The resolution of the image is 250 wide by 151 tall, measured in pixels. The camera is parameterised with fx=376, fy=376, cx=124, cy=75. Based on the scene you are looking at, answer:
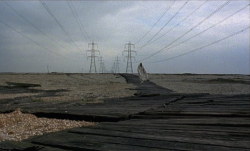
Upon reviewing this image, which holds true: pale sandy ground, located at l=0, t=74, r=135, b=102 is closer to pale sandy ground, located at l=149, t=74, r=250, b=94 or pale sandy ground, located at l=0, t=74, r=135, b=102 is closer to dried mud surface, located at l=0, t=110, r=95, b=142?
pale sandy ground, located at l=149, t=74, r=250, b=94

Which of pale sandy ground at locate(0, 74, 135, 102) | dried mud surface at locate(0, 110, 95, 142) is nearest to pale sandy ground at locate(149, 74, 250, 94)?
pale sandy ground at locate(0, 74, 135, 102)

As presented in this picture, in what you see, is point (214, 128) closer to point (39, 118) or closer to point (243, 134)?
point (243, 134)

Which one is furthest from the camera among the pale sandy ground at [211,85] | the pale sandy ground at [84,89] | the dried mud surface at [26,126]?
the pale sandy ground at [211,85]

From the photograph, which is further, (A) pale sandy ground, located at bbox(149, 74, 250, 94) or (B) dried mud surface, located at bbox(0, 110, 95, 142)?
(A) pale sandy ground, located at bbox(149, 74, 250, 94)

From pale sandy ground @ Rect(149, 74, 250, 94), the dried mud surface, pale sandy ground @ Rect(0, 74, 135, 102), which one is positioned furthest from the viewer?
pale sandy ground @ Rect(149, 74, 250, 94)

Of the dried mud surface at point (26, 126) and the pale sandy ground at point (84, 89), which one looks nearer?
the dried mud surface at point (26, 126)

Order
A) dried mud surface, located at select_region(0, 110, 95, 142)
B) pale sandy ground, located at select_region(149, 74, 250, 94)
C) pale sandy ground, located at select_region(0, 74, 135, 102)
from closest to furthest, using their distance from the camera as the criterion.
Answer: dried mud surface, located at select_region(0, 110, 95, 142) < pale sandy ground, located at select_region(0, 74, 135, 102) < pale sandy ground, located at select_region(149, 74, 250, 94)

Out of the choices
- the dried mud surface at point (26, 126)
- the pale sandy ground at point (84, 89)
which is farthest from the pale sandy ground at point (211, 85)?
the dried mud surface at point (26, 126)

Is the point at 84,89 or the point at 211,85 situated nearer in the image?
the point at 84,89

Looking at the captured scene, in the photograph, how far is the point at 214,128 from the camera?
757 cm

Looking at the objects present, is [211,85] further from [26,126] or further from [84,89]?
[26,126]

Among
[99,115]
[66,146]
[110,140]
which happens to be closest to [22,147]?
[66,146]

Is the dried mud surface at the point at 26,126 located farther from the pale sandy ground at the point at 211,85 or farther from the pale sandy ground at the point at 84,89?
the pale sandy ground at the point at 211,85

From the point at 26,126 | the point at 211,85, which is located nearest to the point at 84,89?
the point at 211,85
